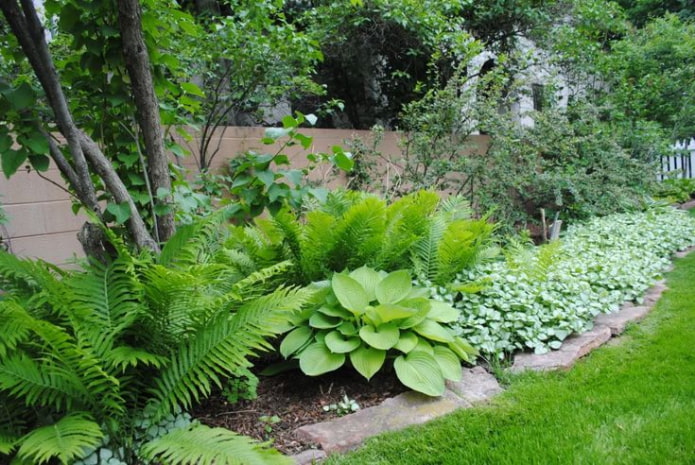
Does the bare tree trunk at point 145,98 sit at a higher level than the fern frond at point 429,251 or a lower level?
higher

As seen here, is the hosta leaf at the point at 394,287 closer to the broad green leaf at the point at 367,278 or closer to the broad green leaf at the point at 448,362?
the broad green leaf at the point at 367,278

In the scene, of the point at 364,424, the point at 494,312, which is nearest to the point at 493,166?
the point at 494,312

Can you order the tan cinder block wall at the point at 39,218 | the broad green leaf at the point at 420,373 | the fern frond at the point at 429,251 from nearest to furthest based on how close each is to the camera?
the broad green leaf at the point at 420,373
the fern frond at the point at 429,251
the tan cinder block wall at the point at 39,218

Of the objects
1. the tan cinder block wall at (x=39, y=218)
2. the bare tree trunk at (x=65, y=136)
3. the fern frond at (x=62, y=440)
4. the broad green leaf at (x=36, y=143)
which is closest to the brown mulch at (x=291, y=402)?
the fern frond at (x=62, y=440)

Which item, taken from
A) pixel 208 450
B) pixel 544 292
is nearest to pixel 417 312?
pixel 544 292

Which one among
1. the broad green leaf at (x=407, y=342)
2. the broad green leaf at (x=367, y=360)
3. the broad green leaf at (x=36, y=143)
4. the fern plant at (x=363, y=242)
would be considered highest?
the broad green leaf at (x=36, y=143)

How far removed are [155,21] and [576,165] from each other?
19.7ft

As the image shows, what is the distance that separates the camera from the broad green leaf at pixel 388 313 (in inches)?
90.0

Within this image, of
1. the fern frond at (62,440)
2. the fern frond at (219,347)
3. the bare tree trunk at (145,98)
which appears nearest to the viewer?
the fern frond at (62,440)

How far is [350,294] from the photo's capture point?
2391mm

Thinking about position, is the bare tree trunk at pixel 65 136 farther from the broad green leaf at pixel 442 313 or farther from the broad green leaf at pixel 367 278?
the broad green leaf at pixel 442 313

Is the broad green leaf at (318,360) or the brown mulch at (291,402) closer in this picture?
the brown mulch at (291,402)

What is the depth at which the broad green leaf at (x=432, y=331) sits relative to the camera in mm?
2350

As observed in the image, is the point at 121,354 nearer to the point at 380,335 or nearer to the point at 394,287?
the point at 380,335
